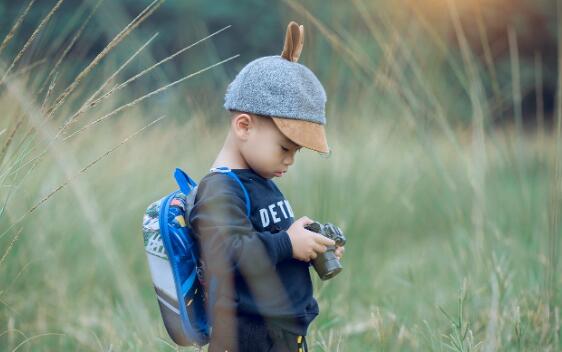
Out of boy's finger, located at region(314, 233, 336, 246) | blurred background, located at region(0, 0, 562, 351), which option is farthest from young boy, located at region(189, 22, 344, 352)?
blurred background, located at region(0, 0, 562, 351)

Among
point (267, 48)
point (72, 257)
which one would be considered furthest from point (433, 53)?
point (267, 48)

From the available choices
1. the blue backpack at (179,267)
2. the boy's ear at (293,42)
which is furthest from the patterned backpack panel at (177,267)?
the boy's ear at (293,42)

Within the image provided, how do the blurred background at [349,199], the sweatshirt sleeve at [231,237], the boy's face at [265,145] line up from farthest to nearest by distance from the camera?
the blurred background at [349,199] → the boy's face at [265,145] → the sweatshirt sleeve at [231,237]

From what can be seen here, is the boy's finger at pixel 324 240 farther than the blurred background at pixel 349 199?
No

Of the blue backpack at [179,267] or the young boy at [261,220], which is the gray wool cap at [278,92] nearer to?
the young boy at [261,220]

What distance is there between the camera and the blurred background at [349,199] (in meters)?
2.24

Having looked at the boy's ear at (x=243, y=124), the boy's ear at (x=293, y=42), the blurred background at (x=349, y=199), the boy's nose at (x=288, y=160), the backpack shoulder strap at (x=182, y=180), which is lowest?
the blurred background at (x=349, y=199)

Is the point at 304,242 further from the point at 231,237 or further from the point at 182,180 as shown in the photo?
the point at 182,180

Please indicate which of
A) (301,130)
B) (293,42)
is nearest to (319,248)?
(301,130)

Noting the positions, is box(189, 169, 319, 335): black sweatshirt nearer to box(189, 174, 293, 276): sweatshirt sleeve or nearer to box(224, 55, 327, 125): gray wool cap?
box(189, 174, 293, 276): sweatshirt sleeve

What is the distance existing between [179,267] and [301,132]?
336 mm

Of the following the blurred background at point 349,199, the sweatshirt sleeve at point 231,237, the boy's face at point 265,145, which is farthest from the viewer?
the blurred background at point 349,199

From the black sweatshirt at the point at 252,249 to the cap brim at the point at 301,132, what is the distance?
112 mm

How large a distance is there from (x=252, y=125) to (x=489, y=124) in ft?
4.41
